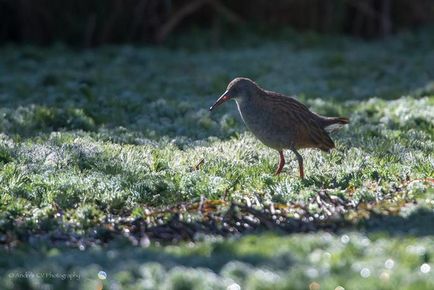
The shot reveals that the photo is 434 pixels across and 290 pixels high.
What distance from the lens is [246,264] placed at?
18.8 feet

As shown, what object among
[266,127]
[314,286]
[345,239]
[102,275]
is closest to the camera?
[314,286]

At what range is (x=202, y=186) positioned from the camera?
26.9ft

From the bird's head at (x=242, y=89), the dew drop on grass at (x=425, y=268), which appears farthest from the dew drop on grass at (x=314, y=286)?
the bird's head at (x=242, y=89)

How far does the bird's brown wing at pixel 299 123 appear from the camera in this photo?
29.0 feet

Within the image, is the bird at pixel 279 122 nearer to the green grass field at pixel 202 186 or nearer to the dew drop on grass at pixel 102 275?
the green grass field at pixel 202 186

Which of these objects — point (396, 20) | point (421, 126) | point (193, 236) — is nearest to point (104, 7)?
point (396, 20)

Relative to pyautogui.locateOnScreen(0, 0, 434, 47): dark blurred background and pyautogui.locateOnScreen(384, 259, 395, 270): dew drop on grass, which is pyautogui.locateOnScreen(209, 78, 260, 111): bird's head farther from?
pyautogui.locateOnScreen(0, 0, 434, 47): dark blurred background

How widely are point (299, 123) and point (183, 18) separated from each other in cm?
1084

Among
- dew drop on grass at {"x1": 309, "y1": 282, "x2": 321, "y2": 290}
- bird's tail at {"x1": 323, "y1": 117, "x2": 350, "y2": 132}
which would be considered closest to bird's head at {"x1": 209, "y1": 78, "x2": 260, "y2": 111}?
bird's tail at {"x1": 323, "y1": 117, "x2": 350, "y2": 132}

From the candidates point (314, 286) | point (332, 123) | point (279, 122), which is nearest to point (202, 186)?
point (279, 122)

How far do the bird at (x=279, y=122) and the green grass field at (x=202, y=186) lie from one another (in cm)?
26

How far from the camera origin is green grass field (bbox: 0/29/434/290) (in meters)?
5.69

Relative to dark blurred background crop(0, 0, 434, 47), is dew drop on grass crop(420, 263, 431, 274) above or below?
above

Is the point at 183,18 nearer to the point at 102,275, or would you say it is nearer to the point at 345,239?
the point at 345,239
